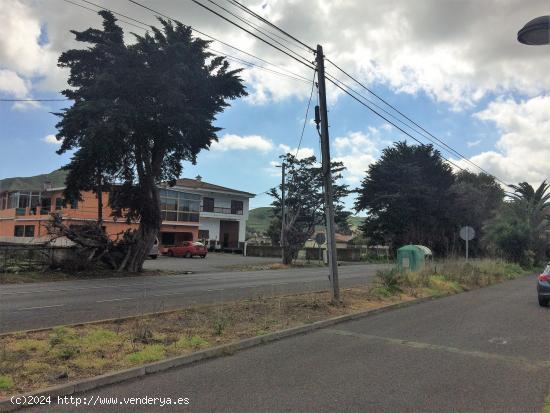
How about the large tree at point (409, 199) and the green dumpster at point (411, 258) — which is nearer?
the green dumpster at point (411, 258)

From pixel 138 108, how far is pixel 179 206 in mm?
30424

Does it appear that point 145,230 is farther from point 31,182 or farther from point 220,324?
point 31,182

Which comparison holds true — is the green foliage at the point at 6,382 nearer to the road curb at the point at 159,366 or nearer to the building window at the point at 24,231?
the road curb at the point at 159,366

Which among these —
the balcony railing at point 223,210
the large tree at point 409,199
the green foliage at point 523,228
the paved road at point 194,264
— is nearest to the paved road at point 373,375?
the paved road at point 194,264

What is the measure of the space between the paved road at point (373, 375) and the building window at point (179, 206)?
4231 centimetres

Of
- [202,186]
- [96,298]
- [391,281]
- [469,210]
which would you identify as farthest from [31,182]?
[391,281]

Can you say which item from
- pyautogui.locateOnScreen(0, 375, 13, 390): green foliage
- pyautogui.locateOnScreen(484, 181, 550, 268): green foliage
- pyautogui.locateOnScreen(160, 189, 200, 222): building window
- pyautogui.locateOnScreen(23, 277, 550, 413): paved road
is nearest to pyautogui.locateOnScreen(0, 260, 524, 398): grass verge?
pyautogui.locateOnScreen(0, 375, 13, 390): green foliage

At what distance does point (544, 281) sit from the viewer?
575 inches

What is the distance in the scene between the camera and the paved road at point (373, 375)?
213 inches

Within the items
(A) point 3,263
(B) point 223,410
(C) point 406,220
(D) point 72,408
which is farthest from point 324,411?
(C) point 406,220

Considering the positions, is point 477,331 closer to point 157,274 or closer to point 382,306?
point 382,306

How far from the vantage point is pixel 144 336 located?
308 inches

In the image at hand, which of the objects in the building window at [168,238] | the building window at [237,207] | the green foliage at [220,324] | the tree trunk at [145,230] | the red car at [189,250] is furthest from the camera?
the building window at [237,207]

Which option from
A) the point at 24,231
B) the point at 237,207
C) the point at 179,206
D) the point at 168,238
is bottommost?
the point at 168,238
